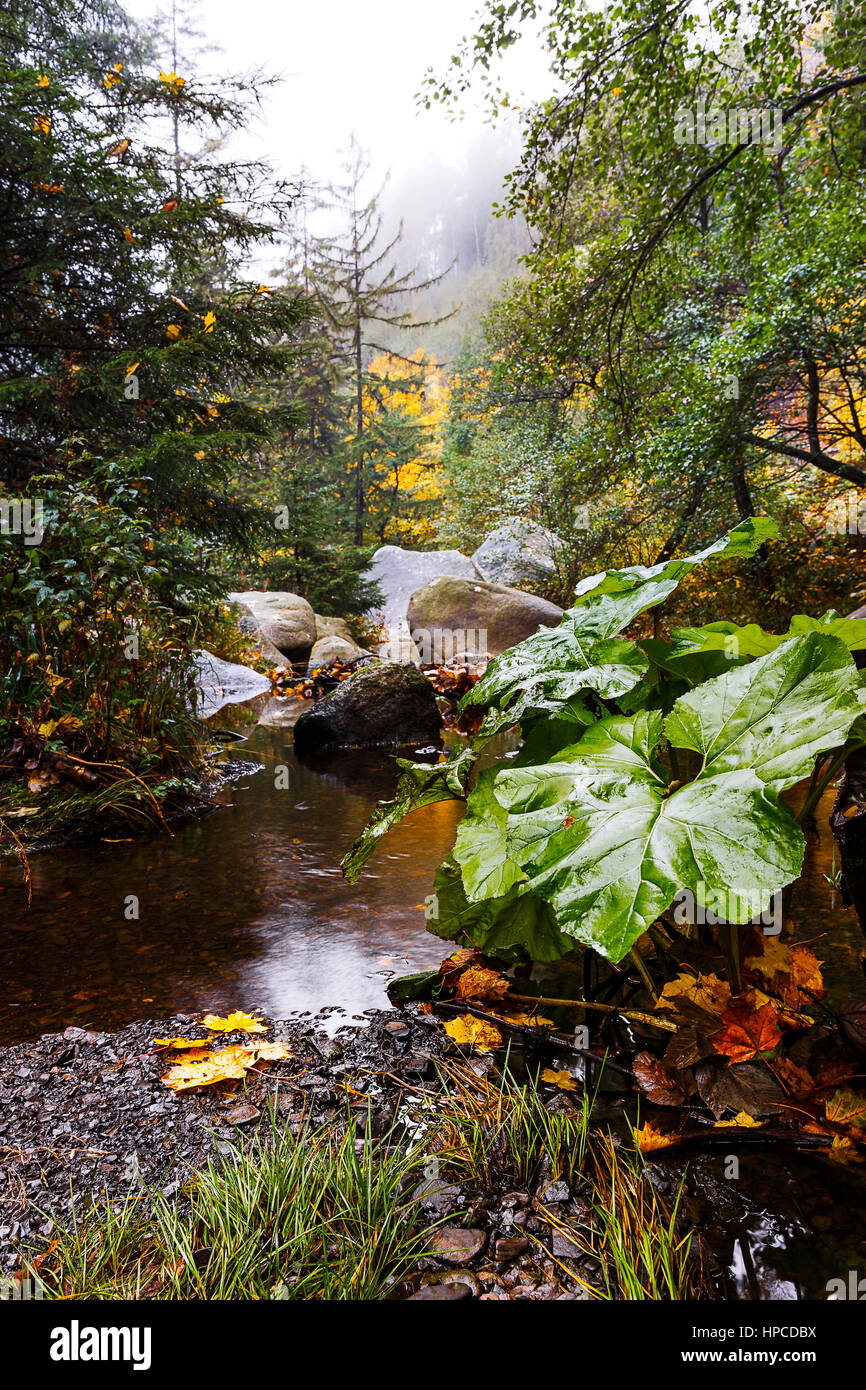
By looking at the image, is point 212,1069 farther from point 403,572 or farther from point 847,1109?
point 403,572

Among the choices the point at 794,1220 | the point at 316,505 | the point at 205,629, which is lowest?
the point at 794,1220

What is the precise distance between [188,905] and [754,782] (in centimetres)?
237

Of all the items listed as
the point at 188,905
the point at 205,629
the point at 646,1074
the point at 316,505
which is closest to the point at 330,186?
the point at 316,505

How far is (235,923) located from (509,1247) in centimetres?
171

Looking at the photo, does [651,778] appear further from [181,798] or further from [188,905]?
[181,798]

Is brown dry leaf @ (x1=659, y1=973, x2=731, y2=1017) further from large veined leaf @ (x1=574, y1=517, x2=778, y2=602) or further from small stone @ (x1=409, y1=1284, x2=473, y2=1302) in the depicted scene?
large veined leaf @ (x1=574, y1=517, x2=778, y2=602)

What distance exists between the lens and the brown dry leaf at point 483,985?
1891mm

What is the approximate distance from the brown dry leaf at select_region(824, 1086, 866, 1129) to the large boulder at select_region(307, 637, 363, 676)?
31.2 ft

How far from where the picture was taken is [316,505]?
12.3 meters

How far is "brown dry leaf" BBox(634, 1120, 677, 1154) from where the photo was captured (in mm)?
1360

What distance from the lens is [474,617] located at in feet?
40.1

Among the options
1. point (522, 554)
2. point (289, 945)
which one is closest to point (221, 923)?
point (289, 945)

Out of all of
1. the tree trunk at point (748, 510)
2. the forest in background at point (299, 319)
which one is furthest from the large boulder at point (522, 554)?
the tree trunk at point (748, 510)
